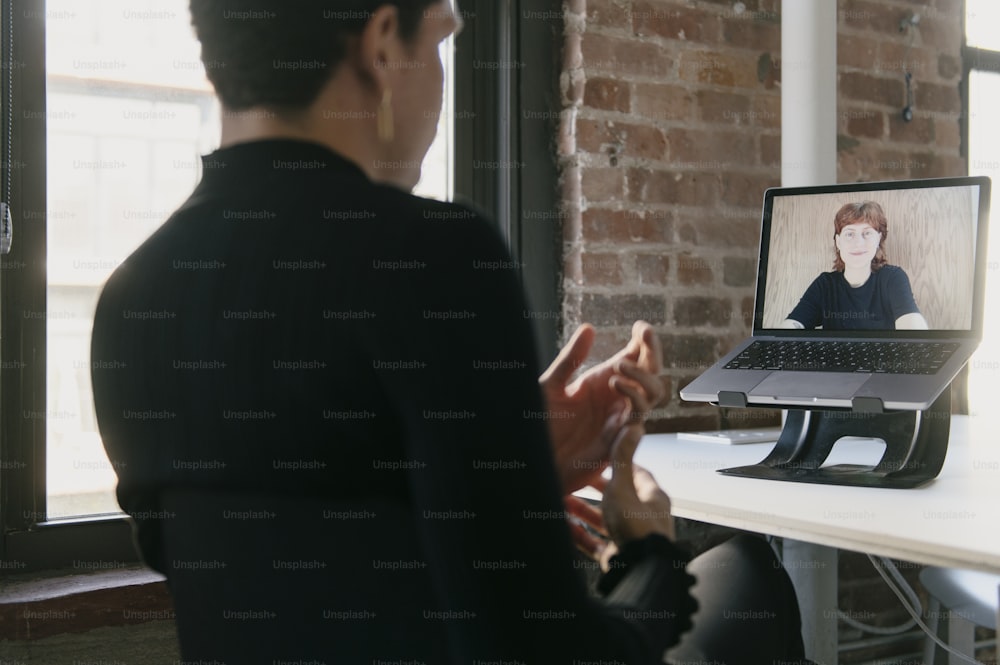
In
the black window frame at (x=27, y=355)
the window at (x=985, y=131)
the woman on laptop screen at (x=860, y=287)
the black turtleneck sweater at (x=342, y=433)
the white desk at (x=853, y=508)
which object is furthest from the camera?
the window at (x=985, y=131)

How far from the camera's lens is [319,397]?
664 mm

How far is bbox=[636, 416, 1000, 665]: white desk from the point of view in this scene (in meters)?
1.01

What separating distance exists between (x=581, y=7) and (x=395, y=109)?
1.33m

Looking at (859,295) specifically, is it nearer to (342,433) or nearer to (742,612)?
(742,612)

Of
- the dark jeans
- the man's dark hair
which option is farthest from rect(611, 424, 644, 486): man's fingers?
the man's dark hair

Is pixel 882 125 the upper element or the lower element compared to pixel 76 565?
upper

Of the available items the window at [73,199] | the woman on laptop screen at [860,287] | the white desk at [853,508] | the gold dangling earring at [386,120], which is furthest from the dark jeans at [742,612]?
the window at [73,199]

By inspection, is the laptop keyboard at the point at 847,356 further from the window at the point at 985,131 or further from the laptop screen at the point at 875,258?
the window at the point at 985,131

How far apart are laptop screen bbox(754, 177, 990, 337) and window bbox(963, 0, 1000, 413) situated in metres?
1.15

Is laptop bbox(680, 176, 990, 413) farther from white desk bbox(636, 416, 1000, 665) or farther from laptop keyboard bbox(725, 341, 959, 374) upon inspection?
white desk bbox(636, 416, 1000, 665)

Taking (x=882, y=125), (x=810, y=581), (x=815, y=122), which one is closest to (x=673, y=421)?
(x=810, y=581)

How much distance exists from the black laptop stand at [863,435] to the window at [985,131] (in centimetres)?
133

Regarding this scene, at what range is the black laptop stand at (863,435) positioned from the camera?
4.44 feet

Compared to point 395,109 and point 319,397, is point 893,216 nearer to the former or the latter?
point 395,109
